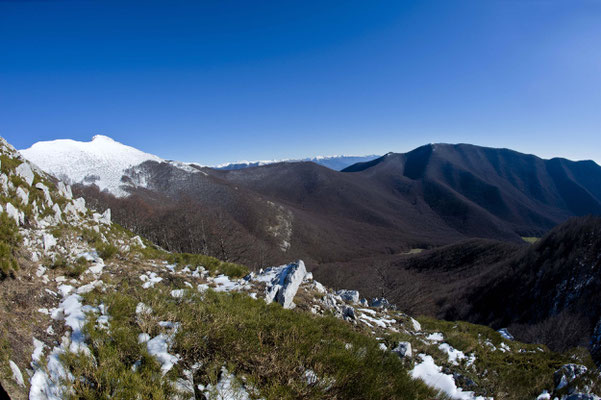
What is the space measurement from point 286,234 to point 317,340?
103 m

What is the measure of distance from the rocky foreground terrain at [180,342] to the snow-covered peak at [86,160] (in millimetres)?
88167

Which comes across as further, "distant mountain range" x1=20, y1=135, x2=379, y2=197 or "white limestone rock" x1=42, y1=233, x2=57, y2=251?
"distant mountain range" x1=20, y1=135, x2=379, y2=197

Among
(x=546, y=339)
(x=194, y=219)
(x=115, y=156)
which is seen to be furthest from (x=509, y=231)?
(x=115, y=156)

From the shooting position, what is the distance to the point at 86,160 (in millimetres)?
90625

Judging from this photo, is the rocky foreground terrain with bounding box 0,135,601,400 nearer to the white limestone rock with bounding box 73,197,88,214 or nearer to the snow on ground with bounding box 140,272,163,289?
the snow on ground with bounding box 140,272,163,289

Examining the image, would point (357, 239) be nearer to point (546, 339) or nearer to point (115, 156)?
point (546, 339)

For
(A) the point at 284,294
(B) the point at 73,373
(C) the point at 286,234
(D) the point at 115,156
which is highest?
(D) the point at 115,156

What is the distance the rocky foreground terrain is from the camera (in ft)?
11.3

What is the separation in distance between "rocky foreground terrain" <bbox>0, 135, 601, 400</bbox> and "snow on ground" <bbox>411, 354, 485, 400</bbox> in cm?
4

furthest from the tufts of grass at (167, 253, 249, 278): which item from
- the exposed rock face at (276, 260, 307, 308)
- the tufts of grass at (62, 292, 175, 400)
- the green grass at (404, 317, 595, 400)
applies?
the green grass at (404, 317, 595, 400)

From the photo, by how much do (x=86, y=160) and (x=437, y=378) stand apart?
402 ft

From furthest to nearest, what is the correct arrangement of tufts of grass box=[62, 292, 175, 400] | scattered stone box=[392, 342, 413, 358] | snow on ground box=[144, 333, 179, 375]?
1. scattered stone box=[392, 342, 413, 358]
2. snow on ground box=[144, 333, 179, 375]
3. tufts of grass box=[62, 292, 175, 400]

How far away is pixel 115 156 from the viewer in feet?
334

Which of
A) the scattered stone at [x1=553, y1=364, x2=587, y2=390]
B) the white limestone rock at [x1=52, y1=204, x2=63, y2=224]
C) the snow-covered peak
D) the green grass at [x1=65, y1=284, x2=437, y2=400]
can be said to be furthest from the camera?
the snow-covered peak
